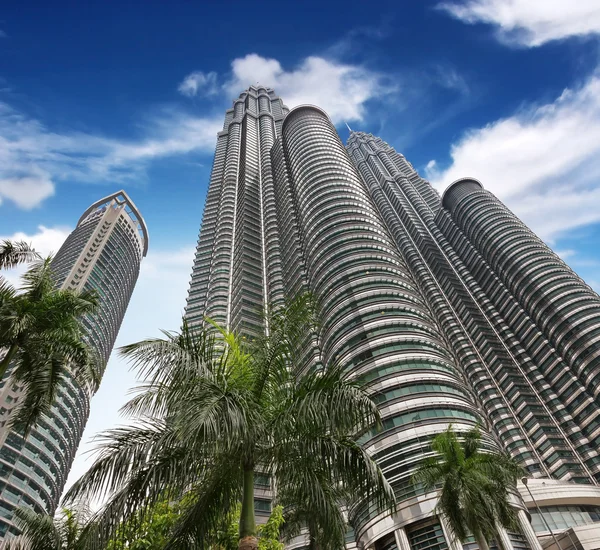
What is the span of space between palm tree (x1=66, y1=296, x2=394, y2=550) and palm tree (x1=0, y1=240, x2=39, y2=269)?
9.10m

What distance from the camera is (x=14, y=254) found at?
17578 mm

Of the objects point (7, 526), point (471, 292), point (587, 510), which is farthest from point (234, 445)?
point (471, 292)

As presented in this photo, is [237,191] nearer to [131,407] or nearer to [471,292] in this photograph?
[471,292]

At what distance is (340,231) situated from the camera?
263 feet

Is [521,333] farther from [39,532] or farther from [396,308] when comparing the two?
[39,532]

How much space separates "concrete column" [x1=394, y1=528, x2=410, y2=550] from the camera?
38.3m

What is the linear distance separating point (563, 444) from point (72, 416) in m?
106

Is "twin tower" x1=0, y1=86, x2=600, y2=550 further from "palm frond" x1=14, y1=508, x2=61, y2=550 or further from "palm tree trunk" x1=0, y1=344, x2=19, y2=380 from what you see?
"palm tree trunk" x1=0, y1=344, x2=19, y2=380

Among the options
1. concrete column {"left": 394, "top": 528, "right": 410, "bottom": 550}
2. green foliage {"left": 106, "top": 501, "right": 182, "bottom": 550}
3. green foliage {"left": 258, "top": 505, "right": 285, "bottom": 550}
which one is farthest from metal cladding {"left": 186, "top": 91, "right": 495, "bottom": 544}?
green foliage {"left": 106, "top": 501, "right": 182, "bottom": 550}

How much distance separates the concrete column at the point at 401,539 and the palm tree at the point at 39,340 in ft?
109

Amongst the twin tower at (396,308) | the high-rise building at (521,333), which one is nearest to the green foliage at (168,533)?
the twin tower at (396,308)

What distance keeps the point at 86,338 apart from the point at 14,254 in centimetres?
10071

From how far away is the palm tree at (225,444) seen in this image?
10.7 metres

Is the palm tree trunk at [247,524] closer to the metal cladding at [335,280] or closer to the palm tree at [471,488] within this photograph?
the metal cladding at [335,280]
